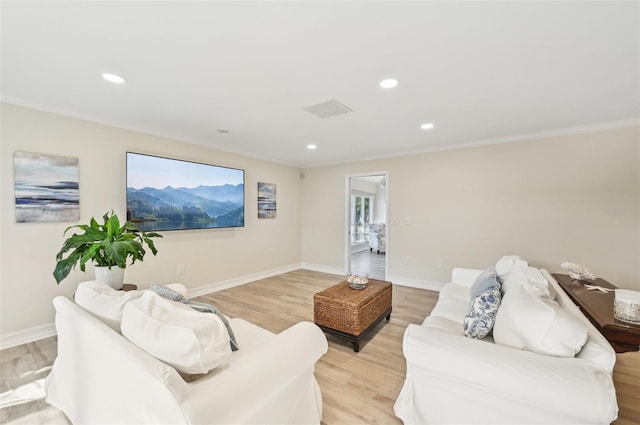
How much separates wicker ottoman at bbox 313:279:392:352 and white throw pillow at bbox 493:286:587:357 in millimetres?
1154

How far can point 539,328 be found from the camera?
1.29 meters

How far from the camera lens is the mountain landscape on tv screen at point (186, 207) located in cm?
327

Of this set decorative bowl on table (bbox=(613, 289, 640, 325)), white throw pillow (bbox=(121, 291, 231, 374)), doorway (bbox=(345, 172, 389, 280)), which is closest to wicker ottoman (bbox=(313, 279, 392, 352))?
white throw pillow (bbox=(121, 291, 231, 374))

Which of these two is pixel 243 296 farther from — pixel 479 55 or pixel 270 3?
pixel 479 55

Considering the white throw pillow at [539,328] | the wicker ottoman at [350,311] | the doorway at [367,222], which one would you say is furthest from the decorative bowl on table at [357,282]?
the doorway at [367,222]

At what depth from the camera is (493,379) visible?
1.20m

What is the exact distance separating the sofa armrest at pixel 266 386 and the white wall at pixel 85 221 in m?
2.92

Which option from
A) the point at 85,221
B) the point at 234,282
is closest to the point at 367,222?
the point at 234,282

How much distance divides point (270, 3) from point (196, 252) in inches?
139

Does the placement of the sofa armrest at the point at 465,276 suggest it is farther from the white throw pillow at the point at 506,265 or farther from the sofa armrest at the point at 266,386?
the sofa armrest at the point at 266,386

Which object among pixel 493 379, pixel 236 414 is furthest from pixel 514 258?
pixel 236 414

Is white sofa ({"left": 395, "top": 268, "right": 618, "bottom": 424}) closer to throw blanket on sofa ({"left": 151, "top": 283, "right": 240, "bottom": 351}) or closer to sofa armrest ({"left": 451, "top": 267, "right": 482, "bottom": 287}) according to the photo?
throw blanket on sofa ({"left": 151, "top": 283, "right": 240, "bottom": 351})

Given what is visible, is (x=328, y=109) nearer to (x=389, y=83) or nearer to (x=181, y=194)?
(x=389, y=83)

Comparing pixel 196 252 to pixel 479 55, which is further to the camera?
pixel 196 252
